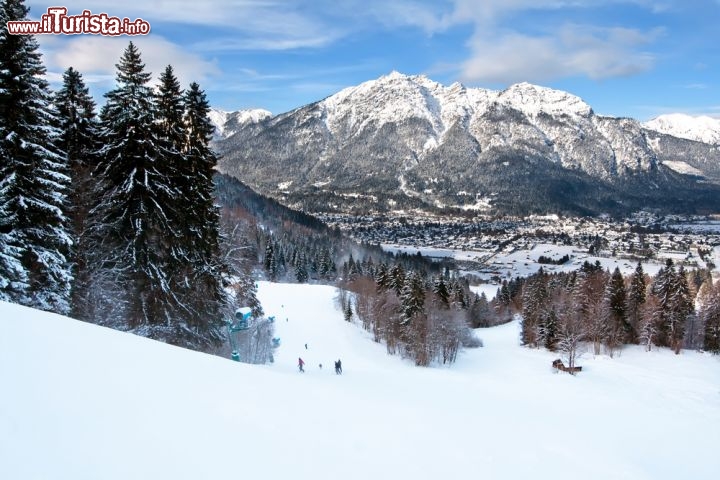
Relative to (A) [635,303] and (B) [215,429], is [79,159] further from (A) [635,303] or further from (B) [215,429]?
(A) [635,303]

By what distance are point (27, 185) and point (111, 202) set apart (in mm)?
2723

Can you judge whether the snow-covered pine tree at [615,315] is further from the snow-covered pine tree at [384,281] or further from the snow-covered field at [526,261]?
the snow-covered field at [526,261]

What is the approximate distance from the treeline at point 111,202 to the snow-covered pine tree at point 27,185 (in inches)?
1.3

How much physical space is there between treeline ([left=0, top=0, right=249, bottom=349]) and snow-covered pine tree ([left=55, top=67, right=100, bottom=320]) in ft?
0.16

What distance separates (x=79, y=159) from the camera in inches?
671

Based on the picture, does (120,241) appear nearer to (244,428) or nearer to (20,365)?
(20,365)

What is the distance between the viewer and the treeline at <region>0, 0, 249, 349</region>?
43.1ft

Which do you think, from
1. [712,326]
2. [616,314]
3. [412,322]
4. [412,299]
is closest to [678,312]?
[712,326]

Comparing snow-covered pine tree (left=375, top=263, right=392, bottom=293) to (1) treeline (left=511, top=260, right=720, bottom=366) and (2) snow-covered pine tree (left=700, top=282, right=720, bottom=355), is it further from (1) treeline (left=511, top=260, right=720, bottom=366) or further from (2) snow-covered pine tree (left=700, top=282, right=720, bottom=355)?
(2) snow-covered pine tree (left=700, top=282, right=720, bottom=355)

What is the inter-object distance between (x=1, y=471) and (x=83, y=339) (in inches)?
167

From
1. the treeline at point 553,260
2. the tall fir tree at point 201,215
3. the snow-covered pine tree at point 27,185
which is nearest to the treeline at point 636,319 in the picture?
the tall fir tree at point 201,215

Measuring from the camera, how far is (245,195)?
186750 millimetres

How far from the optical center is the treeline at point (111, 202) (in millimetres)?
13125

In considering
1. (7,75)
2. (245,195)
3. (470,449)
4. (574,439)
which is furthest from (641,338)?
(245,195)
